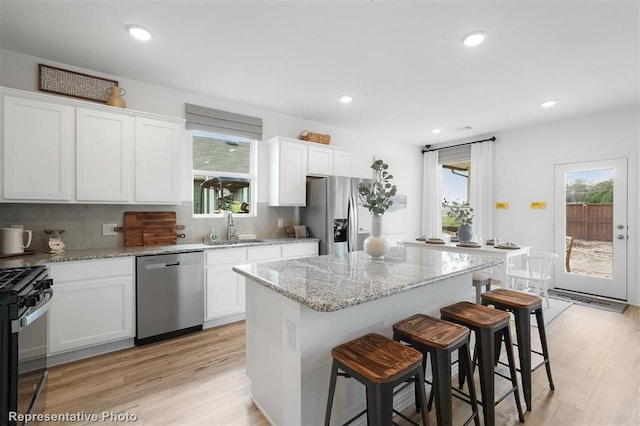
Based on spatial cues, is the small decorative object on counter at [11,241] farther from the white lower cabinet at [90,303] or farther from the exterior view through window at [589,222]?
the exterior view through window at [589,222]

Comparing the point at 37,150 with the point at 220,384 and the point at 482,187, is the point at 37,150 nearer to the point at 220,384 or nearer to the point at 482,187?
the point at 220,384

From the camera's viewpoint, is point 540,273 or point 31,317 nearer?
point 31,317

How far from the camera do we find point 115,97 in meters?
2.89

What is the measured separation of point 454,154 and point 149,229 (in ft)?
17.9

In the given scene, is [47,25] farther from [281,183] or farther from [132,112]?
[281,183]

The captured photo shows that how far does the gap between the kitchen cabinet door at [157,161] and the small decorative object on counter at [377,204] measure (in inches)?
84.5

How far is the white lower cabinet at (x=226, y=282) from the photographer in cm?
317

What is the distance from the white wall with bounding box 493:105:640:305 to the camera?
400 centimetres

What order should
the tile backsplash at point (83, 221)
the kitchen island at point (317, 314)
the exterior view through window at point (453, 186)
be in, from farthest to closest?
the exterior view through window at point (453, 186) < the tile backsplash at point (83, 221) < the kitchen island at point (317, 314)

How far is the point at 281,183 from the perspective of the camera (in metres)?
3.96

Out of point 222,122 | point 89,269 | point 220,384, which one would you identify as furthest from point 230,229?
point 220,384

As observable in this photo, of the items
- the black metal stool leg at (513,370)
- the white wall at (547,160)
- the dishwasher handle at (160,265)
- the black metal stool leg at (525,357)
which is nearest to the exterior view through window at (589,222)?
the white wall at (547,160)

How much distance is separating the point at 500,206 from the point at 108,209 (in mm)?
5887

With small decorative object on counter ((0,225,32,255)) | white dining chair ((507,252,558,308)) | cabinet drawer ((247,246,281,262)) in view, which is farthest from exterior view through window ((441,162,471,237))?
small decorative object on counter ((0,225,32,255))
